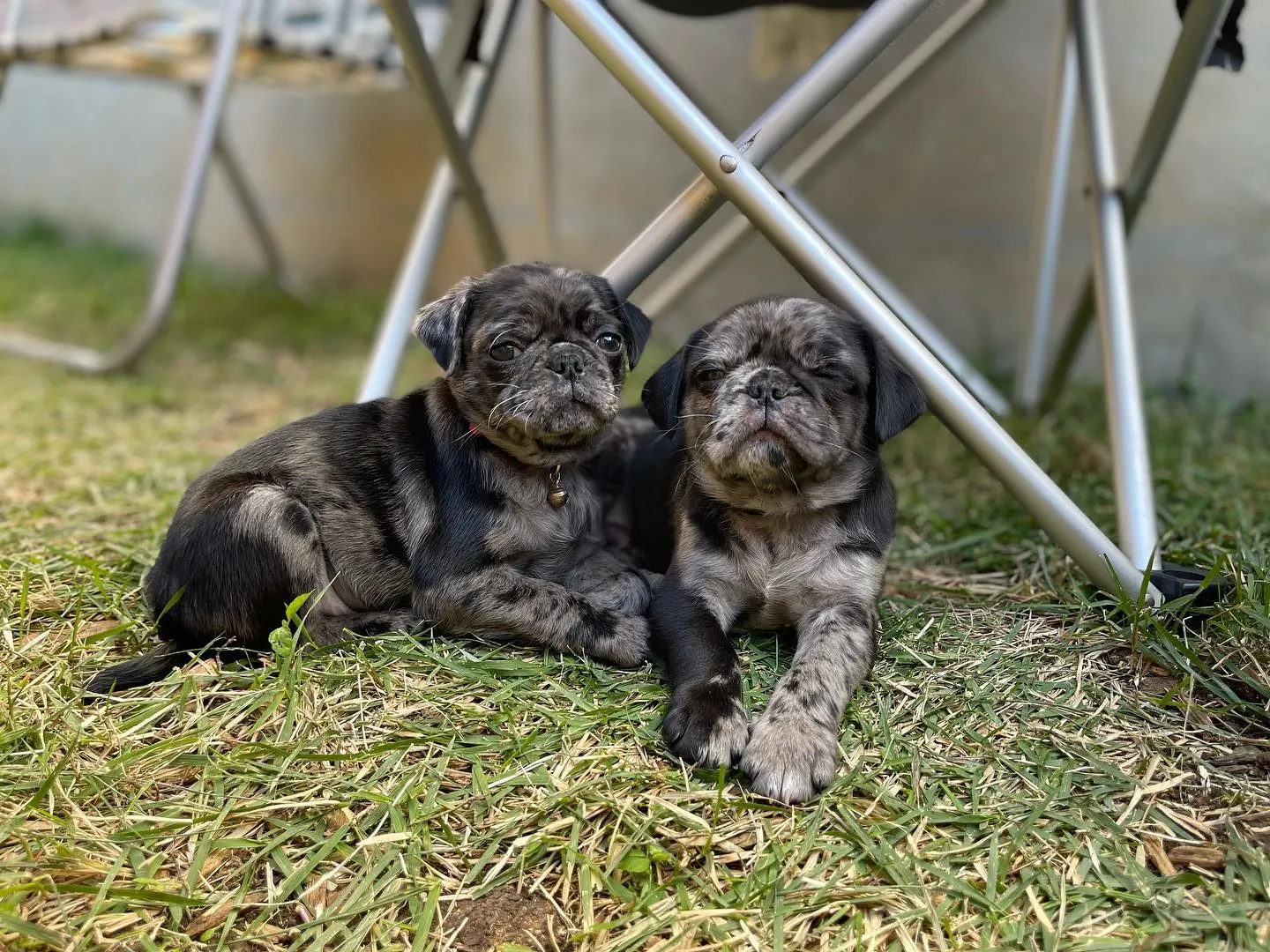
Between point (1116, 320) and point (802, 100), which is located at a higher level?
point (802, 100)

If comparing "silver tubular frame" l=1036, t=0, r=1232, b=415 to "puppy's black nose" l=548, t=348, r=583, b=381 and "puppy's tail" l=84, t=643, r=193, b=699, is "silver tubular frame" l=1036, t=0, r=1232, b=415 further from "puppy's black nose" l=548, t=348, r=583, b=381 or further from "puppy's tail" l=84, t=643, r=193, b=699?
"puppy's tail" l=84, t=643, r=193, b=699

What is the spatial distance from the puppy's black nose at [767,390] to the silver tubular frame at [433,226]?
1555 millimetres

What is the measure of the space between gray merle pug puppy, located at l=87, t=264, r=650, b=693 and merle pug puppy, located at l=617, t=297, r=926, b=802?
236 mm

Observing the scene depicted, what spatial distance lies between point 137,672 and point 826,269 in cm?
218

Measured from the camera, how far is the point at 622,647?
112 inches

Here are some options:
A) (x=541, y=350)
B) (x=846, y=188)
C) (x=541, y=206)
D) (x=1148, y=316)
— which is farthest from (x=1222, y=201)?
(x=541, y=350)

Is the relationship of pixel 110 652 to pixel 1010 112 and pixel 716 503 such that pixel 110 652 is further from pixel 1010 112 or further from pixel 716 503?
pixel 1010 112

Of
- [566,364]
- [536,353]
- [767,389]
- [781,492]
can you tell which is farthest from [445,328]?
[781,492]

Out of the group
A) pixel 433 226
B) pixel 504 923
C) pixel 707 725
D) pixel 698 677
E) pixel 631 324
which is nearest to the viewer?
pixel 504 923

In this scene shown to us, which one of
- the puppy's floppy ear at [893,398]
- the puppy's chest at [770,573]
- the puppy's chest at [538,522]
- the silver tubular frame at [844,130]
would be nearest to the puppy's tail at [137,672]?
the puppy's chest at [538,522]

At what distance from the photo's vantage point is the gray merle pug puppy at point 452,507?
2.82 meters

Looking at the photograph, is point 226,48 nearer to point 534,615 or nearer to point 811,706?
point 534,615

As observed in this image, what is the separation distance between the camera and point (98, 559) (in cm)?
342

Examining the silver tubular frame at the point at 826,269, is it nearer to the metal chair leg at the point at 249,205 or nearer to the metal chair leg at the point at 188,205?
the metal chair leg at the point at 188,205
